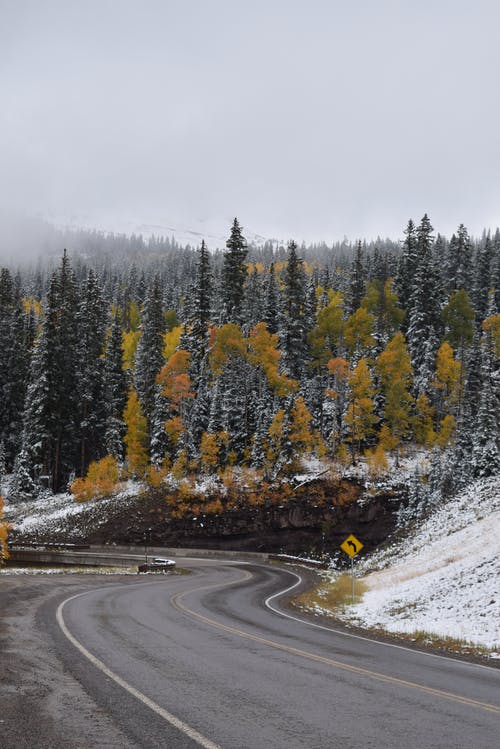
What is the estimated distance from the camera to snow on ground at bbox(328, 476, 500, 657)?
18016 millimetres

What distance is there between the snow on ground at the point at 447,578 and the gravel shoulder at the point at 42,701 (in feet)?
35.0

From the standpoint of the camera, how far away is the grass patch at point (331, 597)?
24.2m

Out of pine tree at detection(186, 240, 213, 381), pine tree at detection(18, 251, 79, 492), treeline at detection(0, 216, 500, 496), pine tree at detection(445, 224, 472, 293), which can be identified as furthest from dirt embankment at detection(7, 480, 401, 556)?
pine tree at detection(445, 224, 472, 293)

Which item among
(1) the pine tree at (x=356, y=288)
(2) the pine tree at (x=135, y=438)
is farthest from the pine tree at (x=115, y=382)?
(1) the pine tree at (x=356, y=288)

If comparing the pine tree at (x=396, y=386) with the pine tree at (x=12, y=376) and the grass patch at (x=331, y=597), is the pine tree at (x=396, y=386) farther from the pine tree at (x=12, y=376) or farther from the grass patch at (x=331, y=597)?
the pine tree at (x=12, y=376)

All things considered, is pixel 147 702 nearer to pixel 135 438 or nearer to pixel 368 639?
pixel 368 639

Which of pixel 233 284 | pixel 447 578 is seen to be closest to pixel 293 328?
pixel 233 284

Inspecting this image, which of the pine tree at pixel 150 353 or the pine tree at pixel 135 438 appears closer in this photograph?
the pine tree at pixel 135 438

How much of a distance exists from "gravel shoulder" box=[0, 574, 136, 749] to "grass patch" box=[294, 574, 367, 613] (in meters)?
12.5

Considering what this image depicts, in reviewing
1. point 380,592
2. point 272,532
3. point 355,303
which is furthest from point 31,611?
point 355,303

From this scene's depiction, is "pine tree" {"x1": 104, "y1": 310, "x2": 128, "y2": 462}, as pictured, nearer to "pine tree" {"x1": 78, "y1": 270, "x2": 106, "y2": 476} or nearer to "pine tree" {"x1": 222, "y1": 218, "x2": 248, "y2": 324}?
"pine tree" {"x1": 78, "y1": 270, "x2": 106, "y2": 476}

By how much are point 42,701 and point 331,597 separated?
21.5 metres

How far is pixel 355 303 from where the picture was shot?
277ft

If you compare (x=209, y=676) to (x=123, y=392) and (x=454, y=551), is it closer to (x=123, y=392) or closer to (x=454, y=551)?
(x=454, y=551)
